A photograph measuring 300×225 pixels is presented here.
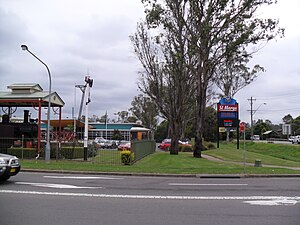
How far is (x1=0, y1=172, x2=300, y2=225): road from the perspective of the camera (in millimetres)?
7309

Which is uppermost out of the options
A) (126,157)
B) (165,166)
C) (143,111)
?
(143,111)

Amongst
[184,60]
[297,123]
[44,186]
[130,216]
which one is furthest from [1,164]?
[297,123]

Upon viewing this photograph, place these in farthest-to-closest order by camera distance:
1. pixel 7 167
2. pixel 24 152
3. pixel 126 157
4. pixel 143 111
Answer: pixel 143 111, pixel 24 152, pixel 126 157, pixel 7 167

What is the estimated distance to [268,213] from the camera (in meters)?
8.02

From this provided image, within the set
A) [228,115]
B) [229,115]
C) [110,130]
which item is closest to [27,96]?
[228,115]

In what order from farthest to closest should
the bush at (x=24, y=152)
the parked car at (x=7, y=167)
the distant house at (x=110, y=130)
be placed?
the distant house at (x=110, y=130) → the bush at (x=24, y=152) → the parked car at (x=7, y=167)

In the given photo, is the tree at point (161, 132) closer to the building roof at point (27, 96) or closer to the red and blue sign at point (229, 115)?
the red and blue sign at point (229, 115)

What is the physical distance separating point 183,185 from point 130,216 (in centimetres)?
575

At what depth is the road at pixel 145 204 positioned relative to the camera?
7.31 m

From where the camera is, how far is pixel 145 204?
9016 millimetres

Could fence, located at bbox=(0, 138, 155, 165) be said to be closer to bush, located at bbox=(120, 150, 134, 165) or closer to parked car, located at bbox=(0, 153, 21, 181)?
bush, located at bbox=(120, 150, 134, 165)

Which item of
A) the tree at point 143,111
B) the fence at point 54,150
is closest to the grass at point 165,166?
the fence at point 54,150

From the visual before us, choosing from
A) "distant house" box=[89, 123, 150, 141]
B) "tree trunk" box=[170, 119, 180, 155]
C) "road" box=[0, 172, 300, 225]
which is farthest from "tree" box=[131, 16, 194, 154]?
"distant house" box=[89, 123, 150, 141]

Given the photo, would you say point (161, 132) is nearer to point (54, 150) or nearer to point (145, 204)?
point (54, 150)
